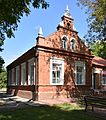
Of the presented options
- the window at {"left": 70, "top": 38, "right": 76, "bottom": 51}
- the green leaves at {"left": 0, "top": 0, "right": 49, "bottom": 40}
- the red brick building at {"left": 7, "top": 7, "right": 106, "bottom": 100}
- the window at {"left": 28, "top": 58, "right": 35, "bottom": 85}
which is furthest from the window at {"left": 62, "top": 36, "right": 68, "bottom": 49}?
the green leaves at {"left": 0, "top": 0, "right": 49, "bottom": 40}

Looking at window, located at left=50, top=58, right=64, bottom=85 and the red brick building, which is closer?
the red brick building

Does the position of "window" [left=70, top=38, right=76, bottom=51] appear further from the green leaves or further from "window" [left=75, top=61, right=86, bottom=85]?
the green leaves

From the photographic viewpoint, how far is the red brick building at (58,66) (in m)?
24.8

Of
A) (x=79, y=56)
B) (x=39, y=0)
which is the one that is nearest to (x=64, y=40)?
(x=79, y=56)

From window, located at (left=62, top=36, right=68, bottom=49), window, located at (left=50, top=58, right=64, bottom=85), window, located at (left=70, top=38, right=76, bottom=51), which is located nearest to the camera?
window, located at (left=50, top=58, right=64, bottom=85)

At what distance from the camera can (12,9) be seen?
11.9 metres

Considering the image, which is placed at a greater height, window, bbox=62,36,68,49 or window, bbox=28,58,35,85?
window, bbox=62,36,68,49

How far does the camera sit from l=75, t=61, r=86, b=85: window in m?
28.6

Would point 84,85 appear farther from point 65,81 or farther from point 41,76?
point 41,76

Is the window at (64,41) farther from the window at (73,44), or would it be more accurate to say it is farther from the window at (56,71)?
the window at (56,71)

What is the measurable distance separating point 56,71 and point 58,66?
1.96ft

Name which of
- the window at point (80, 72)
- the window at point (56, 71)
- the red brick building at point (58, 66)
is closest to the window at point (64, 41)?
the red brick building at point (58, 66)

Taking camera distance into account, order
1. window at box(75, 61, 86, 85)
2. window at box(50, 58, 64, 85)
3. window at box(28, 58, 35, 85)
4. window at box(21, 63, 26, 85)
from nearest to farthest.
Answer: window at box(50, 58, 64, 85)
window at box(28, 58, 35, 85)
window at box(75, 61, 86, 85)
window at box(21, 63, 26, 85)

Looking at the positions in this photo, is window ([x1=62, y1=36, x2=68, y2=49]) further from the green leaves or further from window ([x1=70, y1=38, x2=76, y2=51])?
the green leaves
